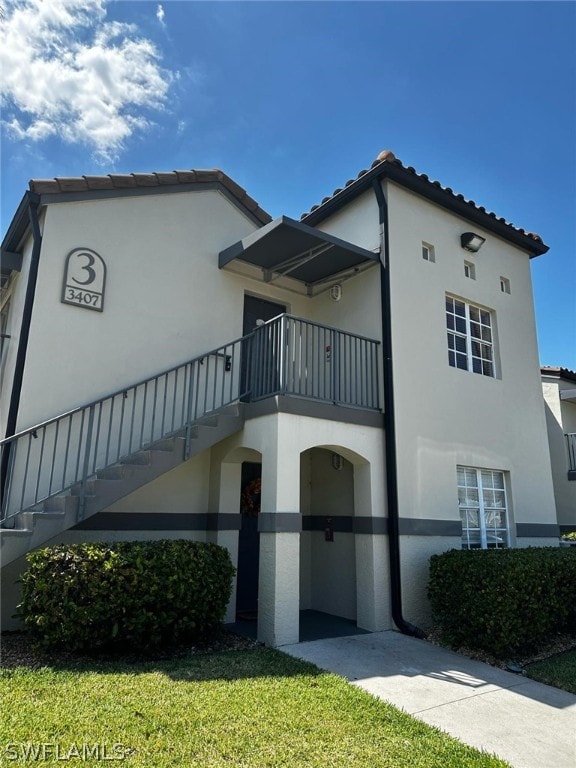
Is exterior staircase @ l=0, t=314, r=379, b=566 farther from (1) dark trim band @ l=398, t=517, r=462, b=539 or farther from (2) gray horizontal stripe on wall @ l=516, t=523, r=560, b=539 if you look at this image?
(2) gray horizontal stripe on wall @ l=516, t=523, r=560, b=539

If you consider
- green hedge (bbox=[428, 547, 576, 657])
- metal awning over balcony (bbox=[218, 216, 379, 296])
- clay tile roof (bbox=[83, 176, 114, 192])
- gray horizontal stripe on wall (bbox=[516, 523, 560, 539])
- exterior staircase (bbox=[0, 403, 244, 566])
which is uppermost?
clay tile roof (bbox=[83, 176, 114, 192])

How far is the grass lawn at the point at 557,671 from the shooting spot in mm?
5804

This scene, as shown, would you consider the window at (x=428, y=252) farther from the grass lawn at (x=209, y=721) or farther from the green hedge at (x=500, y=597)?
the grass lawn at (x=209, y=721)

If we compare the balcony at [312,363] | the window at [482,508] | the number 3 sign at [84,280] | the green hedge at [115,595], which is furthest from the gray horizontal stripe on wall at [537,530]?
the number 3 sign at [84,280]

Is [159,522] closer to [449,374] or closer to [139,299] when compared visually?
[139,299]

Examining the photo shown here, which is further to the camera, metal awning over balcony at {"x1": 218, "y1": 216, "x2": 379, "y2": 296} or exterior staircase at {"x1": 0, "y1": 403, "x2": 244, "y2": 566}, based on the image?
metal awning over balcony at {"x1": 218, "y1": 216, "x2": 379, "y2": 296}

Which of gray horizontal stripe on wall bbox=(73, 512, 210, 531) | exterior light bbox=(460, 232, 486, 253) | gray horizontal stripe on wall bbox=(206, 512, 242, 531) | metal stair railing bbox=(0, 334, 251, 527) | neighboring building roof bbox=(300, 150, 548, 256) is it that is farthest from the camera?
exterior light bbox=(460, 232, 486, 253)

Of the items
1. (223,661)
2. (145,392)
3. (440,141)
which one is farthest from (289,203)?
(223,661)

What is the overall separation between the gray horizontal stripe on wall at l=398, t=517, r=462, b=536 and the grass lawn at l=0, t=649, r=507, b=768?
3.11m

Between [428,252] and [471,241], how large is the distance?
1103mm

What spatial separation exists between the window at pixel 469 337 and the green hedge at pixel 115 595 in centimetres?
633

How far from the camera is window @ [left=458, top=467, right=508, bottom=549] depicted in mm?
9253

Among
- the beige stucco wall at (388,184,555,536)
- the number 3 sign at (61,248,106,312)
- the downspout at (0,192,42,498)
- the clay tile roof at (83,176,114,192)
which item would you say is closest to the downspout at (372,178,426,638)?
the beige stucco wall at (388,184,555,536)

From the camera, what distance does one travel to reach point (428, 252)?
980 cm
